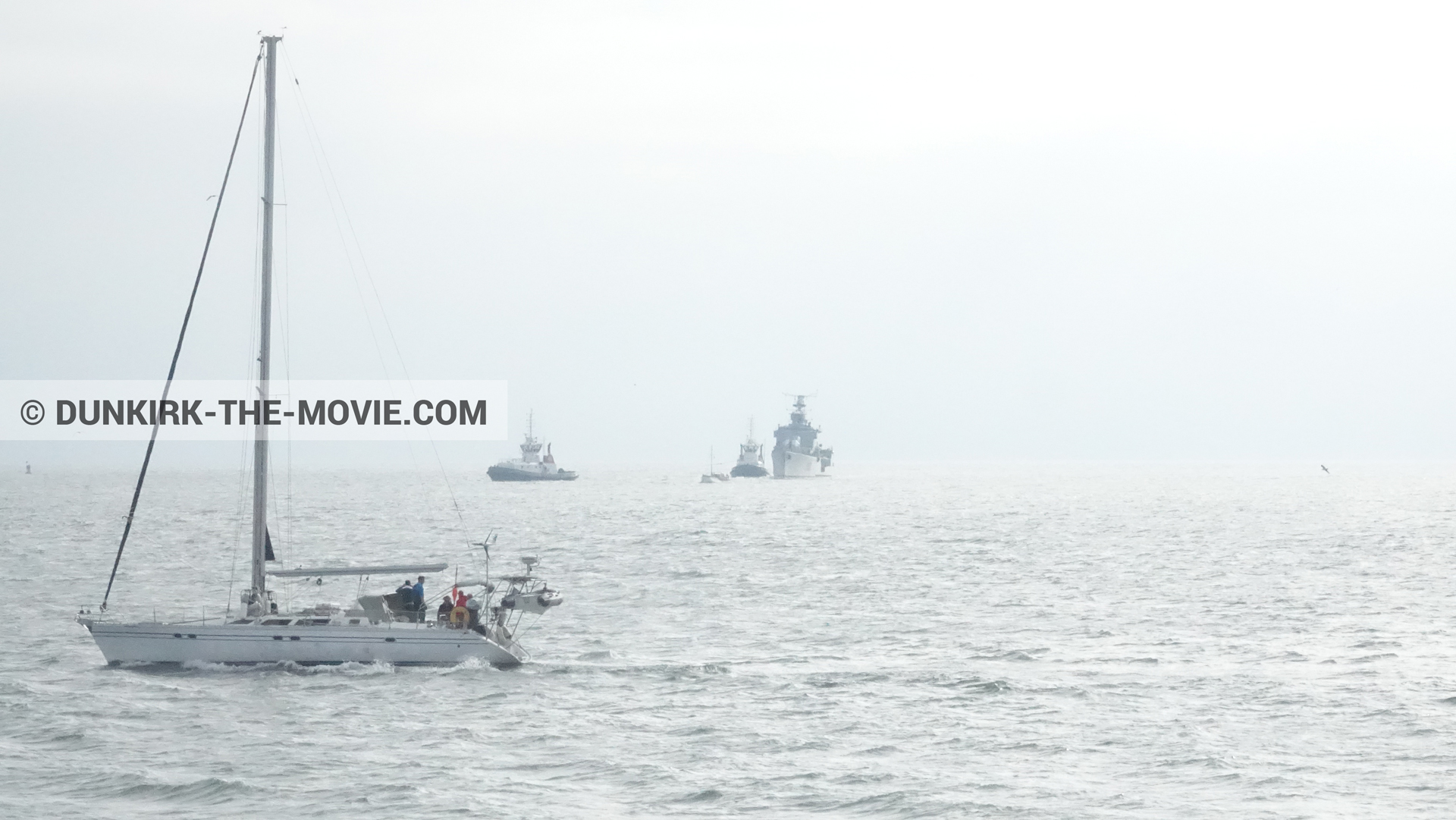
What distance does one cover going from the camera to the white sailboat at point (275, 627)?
1115 inches

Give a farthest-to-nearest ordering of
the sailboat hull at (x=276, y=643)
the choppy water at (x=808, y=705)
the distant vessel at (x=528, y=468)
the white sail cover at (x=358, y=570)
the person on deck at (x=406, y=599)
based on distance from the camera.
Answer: the distant vessel at (x=528, y=468), the person on deck at (x=406, y=599), the white sail cover at (x=358, y=570), the sailboat hull at (x=276, y=643), the choppy water at (x=808, y=705)

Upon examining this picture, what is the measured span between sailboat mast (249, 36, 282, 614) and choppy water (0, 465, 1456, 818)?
2121mm

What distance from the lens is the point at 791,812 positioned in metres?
19.4

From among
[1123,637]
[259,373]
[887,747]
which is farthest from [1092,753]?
[259,373]

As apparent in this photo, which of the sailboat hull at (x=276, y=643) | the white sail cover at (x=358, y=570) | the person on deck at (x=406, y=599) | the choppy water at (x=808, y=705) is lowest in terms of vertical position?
the choppy water at (x=808, y=705)

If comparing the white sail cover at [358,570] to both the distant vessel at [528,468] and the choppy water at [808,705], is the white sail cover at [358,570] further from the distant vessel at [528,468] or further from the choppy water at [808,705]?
the distant vessel at [528,468]

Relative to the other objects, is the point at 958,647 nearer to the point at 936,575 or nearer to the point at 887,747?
the point at 887,747

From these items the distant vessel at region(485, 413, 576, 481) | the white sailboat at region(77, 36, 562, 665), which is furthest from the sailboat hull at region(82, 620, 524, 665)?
the distant vessel at region(485, 413, 576, 481)

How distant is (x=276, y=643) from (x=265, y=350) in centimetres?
564

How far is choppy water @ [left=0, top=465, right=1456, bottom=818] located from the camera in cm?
2023

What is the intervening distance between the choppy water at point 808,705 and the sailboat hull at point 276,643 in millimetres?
331

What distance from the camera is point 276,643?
28.3 meters

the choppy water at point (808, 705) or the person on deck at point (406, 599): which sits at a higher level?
the person on deck at point (406, 599)

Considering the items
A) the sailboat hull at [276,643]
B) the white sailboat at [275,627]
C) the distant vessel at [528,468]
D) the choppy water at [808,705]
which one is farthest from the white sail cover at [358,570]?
the distant vessel at [528,468]
